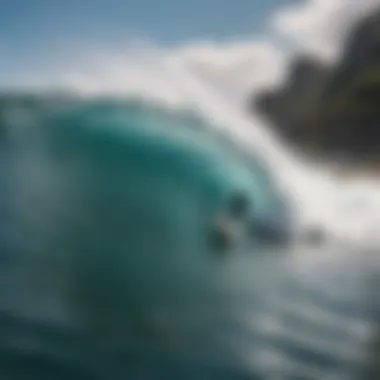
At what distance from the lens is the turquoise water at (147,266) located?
166cm

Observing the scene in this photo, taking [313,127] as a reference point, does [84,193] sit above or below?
below

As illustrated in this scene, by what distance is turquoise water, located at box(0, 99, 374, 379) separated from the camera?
1663mm

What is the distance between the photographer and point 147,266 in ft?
5.61

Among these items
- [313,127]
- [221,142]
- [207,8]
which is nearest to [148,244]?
[221,142]

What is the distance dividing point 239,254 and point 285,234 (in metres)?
0.13

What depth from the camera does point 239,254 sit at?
169cm

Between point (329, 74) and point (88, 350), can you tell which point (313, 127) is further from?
point (88, 350)

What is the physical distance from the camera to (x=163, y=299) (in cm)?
169

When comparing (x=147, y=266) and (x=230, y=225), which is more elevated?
(x=230, y=225)

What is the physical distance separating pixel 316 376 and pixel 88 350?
0.57 metres

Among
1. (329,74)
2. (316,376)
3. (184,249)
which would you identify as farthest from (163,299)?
(329,74)

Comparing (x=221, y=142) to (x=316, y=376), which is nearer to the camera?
(x=316, y=376)

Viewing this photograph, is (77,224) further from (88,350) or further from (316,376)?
(316,376)

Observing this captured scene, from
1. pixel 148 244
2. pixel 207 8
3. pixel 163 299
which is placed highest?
pixel 207 8
